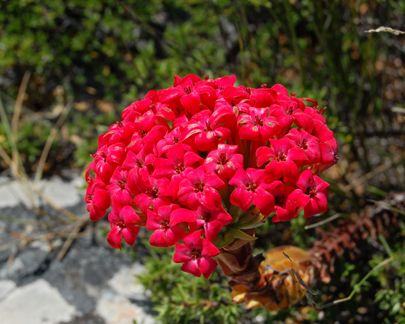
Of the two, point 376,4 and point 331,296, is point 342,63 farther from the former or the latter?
point 331,296

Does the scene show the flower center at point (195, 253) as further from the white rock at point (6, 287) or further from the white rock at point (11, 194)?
the white rock at point (11, 194)

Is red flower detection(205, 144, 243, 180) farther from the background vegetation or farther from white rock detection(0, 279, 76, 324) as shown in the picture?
white rock detection(0, 279, 76, 324)

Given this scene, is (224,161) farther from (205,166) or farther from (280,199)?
(280,199)

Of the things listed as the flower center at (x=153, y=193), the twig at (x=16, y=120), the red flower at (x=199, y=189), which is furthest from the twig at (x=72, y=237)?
the red flower at (x=199, y=189)

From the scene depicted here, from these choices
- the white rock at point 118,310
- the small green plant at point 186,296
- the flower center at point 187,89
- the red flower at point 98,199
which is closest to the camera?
the red flower at point 98,199

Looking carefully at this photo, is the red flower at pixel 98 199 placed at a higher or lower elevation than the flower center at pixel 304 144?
lower

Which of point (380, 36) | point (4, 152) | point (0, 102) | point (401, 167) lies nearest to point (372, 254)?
point (401, 167)

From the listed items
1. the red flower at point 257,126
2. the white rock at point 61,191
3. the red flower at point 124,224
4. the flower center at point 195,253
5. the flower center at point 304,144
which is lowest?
the white rock at point 61,191

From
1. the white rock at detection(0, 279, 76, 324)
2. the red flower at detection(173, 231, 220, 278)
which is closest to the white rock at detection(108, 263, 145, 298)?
the white rock at detection(0, 279, 76, 324)
